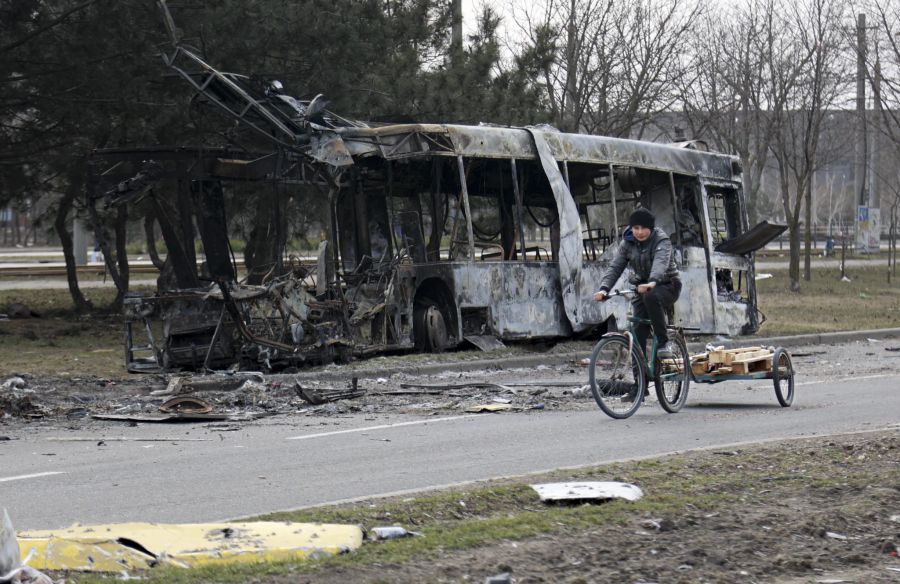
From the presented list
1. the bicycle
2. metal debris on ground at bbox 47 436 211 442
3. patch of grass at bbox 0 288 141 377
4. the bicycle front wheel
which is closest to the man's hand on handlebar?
the bicycle

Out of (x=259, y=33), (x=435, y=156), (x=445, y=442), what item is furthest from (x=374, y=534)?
(x=259, y=33)

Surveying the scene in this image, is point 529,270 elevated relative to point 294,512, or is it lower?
elevated

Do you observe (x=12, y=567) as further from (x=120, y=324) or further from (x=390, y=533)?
(x=120, y=324)

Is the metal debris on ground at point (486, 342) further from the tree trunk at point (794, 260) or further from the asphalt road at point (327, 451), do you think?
the tree trunk at point (794, 260)

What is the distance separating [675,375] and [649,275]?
931 millimetres

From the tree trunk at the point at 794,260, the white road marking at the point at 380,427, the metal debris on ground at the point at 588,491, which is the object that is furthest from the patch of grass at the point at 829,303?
the metal debris on ground at the point at 588,491

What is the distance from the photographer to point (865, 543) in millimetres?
5859

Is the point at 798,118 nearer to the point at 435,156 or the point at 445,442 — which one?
the point at 435,156

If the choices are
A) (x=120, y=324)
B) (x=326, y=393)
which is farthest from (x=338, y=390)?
(x=120, y=324)

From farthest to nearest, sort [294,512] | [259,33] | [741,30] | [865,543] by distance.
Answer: [741,30] → [259,33] → [294,512] → [865,543]

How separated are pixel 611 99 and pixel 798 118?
1027 centimetres

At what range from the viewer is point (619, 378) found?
10.9m

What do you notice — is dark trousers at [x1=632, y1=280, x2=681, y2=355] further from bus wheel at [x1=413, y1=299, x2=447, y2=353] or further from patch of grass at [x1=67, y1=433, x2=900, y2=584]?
bus wheel at [x1=413, y1=299, x2=447, y2=353]

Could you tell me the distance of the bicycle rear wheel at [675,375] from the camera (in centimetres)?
1111
